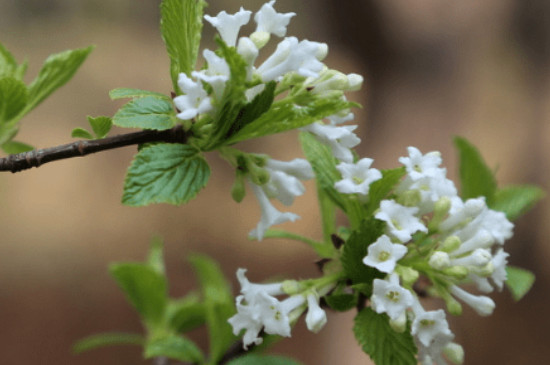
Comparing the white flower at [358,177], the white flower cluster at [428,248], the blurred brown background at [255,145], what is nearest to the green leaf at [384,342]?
the white flower cluster at [428,248]

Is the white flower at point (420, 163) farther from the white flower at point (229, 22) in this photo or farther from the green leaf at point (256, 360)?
the green leaf at point (256, 360)

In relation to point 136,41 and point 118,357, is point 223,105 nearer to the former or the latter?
point 118,357

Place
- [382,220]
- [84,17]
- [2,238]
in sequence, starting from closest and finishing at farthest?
[382,220] < [2,238] < [84,17]

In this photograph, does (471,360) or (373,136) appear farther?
(373,136)

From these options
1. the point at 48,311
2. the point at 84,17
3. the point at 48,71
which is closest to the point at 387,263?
the point at 48,71

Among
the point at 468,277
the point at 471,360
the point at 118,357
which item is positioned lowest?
the point at 471,360
